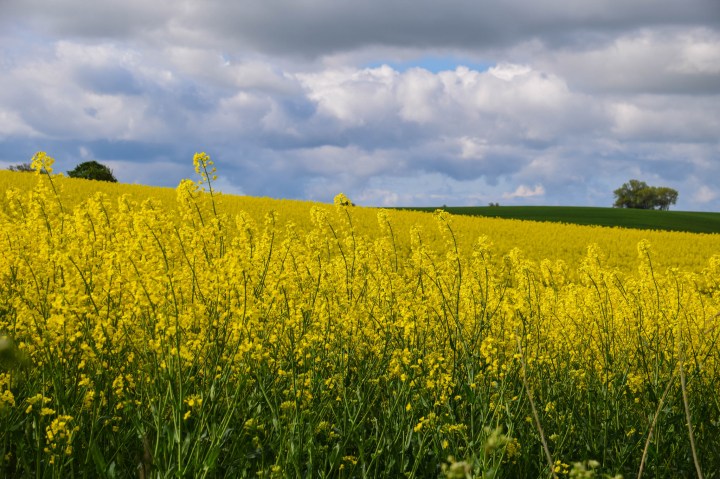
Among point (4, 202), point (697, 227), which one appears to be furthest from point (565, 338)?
point (697, 227)

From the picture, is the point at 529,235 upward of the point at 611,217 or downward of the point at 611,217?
downward

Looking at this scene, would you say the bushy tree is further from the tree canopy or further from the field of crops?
the tree canopy

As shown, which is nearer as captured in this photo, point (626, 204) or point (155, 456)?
point (155, 456)

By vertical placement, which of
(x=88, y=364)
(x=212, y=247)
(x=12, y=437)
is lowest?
(x=12, y=437)

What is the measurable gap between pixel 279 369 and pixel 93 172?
6036 cm

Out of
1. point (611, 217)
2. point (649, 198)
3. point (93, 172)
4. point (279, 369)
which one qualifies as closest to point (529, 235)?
point (279, 369)

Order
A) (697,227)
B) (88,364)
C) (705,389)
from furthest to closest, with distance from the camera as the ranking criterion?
1. (697,227)
2. (705,389)
3. (88,364)

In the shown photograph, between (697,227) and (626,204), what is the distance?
53.0m

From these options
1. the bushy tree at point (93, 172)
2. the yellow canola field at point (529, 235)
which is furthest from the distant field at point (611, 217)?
the bushy tree at point (93, 172)

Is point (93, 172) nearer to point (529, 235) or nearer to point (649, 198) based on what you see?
point (529, 235)

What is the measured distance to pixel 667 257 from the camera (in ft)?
92.9

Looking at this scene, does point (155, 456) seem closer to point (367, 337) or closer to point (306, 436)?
point (306, 436)

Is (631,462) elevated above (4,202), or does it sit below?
below

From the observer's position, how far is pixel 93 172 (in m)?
60.0
